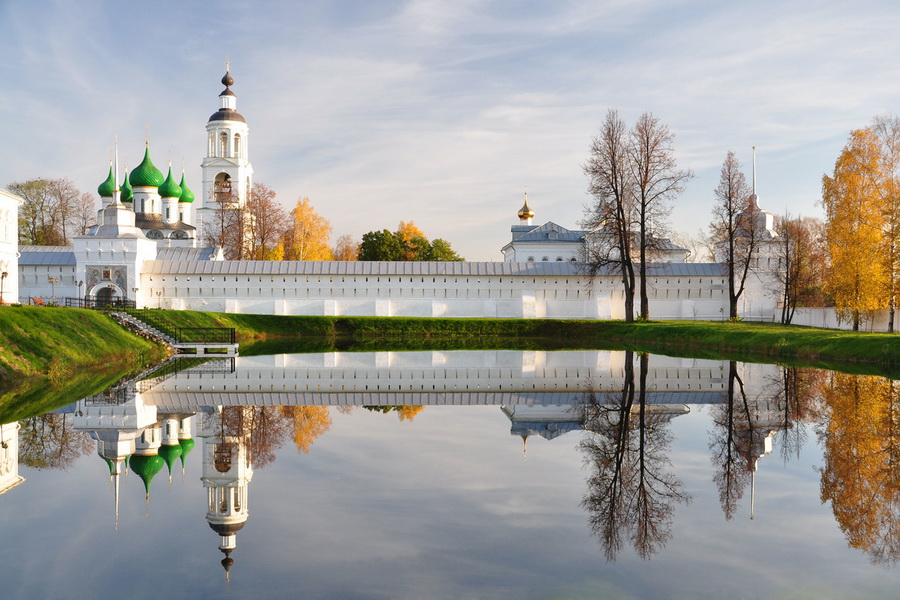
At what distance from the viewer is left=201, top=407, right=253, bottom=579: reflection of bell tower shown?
5.26 metres

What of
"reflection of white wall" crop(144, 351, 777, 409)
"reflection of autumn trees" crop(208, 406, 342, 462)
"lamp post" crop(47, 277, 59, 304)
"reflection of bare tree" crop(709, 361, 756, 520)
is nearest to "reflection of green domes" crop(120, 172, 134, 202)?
"lamp post" crop(47, 277, 59, 304)

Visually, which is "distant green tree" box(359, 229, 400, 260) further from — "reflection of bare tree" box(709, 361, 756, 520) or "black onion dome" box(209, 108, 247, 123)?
"reflection of bare tree" box(709, 361, 756, 520)

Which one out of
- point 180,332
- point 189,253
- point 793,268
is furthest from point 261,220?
point 793,268

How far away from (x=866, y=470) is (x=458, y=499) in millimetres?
3562

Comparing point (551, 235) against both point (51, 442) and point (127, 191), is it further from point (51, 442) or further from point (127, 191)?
point (51, 442)

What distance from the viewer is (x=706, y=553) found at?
485 cm

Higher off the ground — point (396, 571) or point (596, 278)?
point (596, 278)

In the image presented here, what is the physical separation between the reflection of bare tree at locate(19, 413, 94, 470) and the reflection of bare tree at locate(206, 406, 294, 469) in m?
1.41

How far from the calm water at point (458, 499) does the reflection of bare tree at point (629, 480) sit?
29 millimetres

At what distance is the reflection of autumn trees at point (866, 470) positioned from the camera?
514 centimetres

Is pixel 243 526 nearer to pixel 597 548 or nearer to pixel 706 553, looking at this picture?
pixel 597 548

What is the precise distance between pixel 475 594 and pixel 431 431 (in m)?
5.17

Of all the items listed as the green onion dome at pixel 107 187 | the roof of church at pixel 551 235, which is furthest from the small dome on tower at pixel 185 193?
the roof of church at pixel 551 235

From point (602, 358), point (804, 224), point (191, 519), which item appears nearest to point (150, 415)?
point (191, 519)
